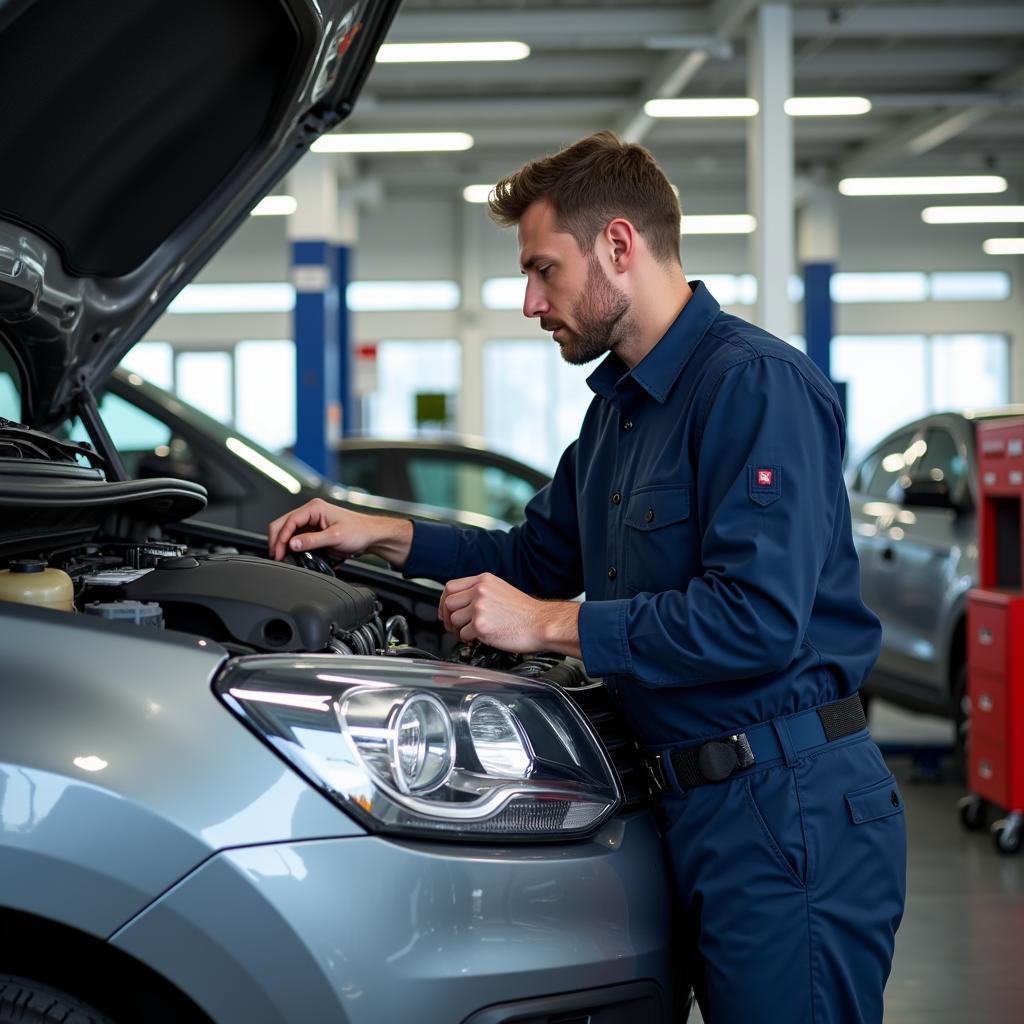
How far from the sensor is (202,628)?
179 centimetres

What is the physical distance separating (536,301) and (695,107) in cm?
1112

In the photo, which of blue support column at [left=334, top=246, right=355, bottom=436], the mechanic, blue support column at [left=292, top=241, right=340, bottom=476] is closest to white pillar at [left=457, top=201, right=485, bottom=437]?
blue support column at [left=334, top=246, right=355, bottom=436]

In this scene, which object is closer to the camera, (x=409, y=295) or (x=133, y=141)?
(x=133, y=141)

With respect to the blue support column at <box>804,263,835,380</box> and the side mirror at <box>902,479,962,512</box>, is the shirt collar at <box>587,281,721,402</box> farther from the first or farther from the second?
the blue support column at <box>804,263,835,380</box>

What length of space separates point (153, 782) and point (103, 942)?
6.8 inches

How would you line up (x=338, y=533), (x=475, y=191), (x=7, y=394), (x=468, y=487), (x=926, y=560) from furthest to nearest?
(x=475, y=191)
(x=468, y=487)
(x=926, y=560)
(x=7, y=394)
(x=338, y=533)

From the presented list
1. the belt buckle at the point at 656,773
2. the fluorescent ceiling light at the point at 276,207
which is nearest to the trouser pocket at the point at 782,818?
the belt buckle at the point at 656,773

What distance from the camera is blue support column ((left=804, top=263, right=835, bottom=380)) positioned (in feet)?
48.4

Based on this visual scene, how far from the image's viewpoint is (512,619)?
1.66 m

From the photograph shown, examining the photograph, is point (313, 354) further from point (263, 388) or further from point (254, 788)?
point (254, 788)

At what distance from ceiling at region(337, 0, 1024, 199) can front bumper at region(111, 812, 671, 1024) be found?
902 cm

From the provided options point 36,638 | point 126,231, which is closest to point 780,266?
point 126,231

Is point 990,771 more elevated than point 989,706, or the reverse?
point 989,706

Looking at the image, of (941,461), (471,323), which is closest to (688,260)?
(471,323)
